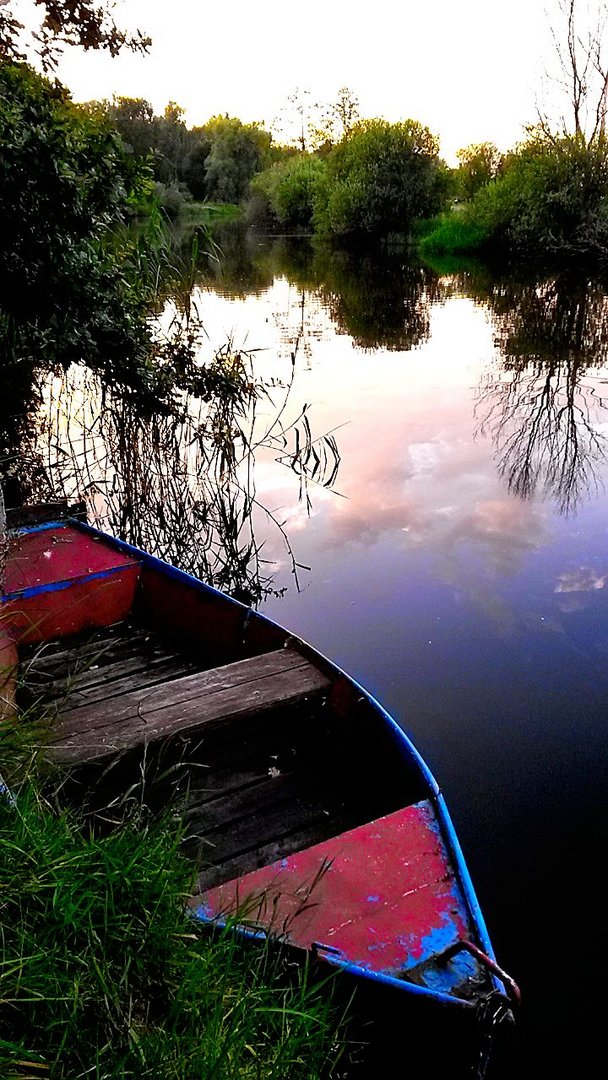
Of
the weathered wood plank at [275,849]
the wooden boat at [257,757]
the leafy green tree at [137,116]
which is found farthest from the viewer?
the leafy green tree at [137,116]

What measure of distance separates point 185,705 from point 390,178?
36769 millimetres

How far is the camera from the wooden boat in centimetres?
230

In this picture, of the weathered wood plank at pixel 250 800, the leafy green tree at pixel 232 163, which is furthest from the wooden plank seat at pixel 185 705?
the leafy green tree at pixel 232 163

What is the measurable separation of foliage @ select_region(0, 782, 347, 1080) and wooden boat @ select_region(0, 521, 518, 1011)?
0.61ft

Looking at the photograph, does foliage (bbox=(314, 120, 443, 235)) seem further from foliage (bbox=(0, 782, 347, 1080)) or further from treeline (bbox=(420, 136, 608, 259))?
foliage (bbox=(0, 782, 347, 1080))

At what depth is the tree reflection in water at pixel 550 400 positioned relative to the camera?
839 centimetres

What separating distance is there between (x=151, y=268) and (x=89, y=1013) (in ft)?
20.4

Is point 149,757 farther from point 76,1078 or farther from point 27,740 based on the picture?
point 76,1078

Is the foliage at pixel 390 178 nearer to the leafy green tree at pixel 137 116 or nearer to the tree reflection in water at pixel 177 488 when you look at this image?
the leafy green tree at pixel 137 116

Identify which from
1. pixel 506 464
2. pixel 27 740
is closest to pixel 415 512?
pixel 506 464

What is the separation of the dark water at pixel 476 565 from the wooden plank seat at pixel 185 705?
110cm

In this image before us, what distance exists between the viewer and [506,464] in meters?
8.81

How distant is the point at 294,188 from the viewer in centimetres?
4491

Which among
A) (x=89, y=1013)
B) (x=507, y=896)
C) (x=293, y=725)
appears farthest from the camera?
(x=293, y=725)
